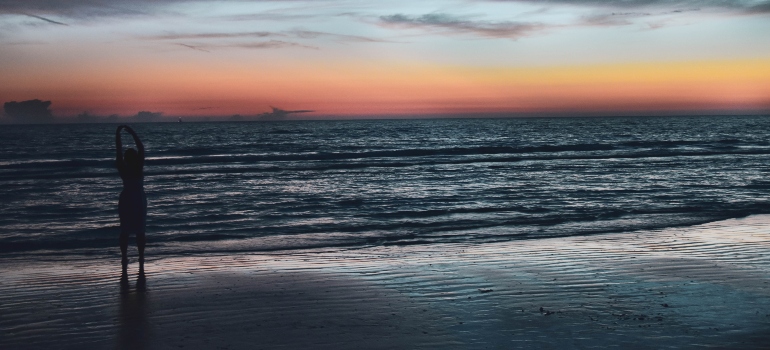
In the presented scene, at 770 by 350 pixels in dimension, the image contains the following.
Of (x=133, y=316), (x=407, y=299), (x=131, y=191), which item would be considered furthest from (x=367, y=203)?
(x=133, y=316)

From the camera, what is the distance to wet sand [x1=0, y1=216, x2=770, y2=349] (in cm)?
→ 509

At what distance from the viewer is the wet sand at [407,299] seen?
16.7 feet

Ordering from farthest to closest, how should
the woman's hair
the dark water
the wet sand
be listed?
the dark water
the woman's hair
the wet sand

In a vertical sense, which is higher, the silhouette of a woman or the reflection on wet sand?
the silhouette of a woman

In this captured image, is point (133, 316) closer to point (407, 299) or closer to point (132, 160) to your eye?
point (132, 160)

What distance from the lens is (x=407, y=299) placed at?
20.9 ft

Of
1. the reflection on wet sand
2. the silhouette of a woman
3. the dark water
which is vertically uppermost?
the silhouette of a woman

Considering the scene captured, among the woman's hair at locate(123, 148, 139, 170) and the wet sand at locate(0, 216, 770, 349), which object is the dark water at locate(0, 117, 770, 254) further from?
the woman's hair at locate(123, 148, 139, 170)

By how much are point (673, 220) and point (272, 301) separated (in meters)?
8.95

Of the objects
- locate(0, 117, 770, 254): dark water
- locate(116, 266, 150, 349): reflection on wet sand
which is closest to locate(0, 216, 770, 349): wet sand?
locate(116, 266, 150, 349): reflection on wet sand

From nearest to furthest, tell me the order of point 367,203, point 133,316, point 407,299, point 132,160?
point 133,316 < point 407,299 < point 132,160 < point 367,203

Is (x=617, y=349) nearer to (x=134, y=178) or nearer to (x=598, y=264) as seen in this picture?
(x=598, y=264)

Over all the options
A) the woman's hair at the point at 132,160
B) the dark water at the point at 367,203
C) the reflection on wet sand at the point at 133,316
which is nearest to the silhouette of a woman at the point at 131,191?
the woman's hair at the point at 132,160

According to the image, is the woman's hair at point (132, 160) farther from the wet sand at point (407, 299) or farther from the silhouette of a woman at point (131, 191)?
the wet sand at point (407, 299)
